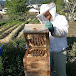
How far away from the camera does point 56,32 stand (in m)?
1.95

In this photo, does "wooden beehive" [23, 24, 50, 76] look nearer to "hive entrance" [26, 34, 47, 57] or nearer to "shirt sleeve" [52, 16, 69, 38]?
"hive entrance" [26, 34, 47, 57]

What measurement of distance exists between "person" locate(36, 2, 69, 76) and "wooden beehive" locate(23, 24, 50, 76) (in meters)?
0.15

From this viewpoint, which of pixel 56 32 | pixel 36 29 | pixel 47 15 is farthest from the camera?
pixel 47 15

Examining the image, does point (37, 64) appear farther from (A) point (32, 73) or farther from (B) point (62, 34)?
(B) point (62, 34)

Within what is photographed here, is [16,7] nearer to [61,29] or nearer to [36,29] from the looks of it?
[61,29]

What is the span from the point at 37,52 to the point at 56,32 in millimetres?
441

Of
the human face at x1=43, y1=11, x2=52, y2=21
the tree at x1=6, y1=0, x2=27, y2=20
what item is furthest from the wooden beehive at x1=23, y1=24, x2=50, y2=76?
the tree at x1=6, y1=0, x2=27, y2=20

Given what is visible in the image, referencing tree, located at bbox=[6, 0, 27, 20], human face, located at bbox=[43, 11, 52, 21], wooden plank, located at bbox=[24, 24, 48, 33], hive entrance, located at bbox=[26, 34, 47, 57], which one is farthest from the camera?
tree, located at bbox=[6, 0, 27, 20]

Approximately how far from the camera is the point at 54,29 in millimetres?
1943

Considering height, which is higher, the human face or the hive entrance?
the human face

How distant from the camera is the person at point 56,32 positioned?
2004 millimetres

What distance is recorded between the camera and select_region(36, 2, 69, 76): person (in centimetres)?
200

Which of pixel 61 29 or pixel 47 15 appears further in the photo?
pixel 47 15

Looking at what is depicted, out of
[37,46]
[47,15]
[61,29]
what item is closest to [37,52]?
[37,46]
